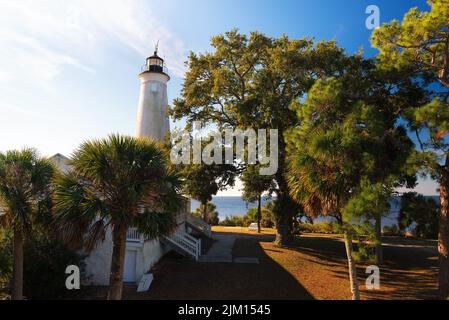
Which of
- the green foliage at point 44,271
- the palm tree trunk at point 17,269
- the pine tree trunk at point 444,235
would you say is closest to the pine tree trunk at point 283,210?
the pine tree trunk at point 444,235

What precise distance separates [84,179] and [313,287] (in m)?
10.0

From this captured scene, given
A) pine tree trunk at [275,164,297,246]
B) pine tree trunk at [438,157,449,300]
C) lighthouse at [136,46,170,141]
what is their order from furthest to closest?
lighthouse at [136,46,170,141], pine tree trunk at [275,164,297,246], pine tree trunk at [438,157,449,300]

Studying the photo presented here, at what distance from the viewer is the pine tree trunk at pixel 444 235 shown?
11.7 m

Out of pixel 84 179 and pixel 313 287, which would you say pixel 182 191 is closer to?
pixel 84 179

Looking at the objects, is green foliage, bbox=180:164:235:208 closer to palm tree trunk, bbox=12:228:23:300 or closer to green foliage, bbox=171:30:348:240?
green foliage, bbox=171:30:348:240

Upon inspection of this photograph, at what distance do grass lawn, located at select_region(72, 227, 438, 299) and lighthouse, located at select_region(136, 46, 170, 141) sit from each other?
9.40 meters

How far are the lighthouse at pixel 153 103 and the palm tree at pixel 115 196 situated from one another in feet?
44.5

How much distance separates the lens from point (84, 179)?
34.0ft

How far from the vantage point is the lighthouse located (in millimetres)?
23953

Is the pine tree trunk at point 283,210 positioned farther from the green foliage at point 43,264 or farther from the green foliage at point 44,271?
the green foliage at point 44,271

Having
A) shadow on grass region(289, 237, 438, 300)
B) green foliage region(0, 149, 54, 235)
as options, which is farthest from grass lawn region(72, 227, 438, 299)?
green foliage region(0, 149, 54, 235)

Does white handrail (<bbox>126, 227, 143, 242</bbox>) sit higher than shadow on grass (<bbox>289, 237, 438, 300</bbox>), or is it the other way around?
white handrail (<bbox>126, 227, 143, 242</bbox>)

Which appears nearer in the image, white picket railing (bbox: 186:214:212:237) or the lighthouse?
the lighthouse

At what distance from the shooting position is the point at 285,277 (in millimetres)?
14922
